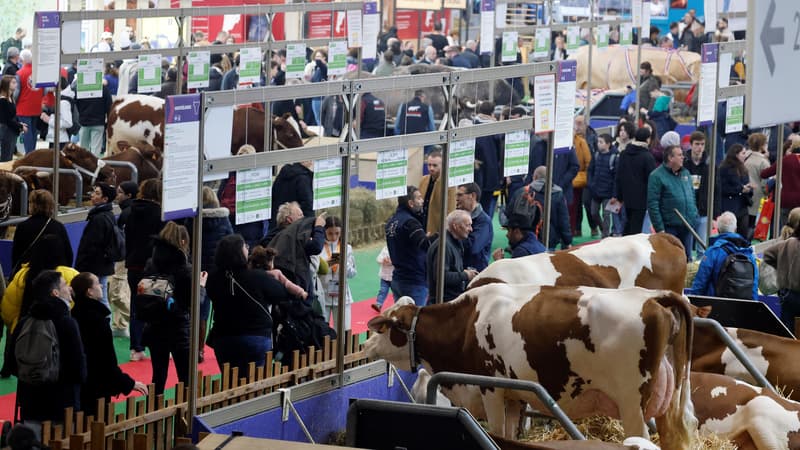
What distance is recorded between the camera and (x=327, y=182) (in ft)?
26.5

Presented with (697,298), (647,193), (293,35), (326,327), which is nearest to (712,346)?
(697,298)

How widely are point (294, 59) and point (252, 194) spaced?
10.7 m

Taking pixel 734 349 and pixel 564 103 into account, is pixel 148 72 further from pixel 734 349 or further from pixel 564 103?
pixel 734 349

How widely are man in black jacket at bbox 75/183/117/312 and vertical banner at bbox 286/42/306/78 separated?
6956 mm

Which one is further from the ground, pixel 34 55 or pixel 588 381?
pixel 34 55

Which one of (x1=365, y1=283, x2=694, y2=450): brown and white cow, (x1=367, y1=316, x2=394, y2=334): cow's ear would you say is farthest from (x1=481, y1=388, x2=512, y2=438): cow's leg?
(x1=367, y1=316, x2=394, y2=334): cow's ear

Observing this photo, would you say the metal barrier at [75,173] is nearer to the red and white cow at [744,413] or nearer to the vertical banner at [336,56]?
the vertical banner at [336,56]

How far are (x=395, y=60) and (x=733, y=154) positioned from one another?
1193cm

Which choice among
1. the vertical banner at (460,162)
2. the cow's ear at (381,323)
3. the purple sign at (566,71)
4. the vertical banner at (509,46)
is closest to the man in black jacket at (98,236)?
the vertical banner at (460,162)

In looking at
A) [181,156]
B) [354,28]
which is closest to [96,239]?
[181,156]

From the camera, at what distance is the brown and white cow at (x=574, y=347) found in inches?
285

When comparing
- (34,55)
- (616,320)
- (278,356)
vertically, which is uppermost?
(34,55)

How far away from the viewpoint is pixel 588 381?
7410 millimetres

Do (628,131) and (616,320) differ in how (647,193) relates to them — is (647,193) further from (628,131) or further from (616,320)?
(616,320)
